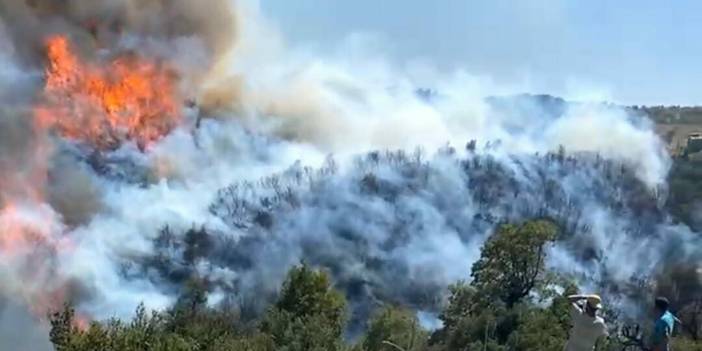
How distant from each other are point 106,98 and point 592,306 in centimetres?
8389

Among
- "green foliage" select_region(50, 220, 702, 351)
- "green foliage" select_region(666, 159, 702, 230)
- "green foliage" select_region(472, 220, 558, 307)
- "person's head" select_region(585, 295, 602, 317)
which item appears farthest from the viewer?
"green foliage" select_region(666, 159, 702, 230)

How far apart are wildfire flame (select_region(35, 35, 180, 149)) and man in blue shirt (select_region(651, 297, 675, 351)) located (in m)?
67.8

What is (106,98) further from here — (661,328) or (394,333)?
(661,328)

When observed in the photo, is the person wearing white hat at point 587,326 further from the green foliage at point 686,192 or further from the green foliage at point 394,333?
the green foliage at point 686,192

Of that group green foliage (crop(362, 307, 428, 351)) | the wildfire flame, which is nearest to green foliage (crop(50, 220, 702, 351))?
green foliage (crop(362, 307, 428, 351))

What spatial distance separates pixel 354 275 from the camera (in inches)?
7347

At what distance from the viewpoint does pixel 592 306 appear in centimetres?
1395

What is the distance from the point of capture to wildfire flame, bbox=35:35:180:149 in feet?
276

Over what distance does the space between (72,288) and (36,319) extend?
19491mm

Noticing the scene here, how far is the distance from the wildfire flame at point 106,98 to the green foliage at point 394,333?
29.9 m

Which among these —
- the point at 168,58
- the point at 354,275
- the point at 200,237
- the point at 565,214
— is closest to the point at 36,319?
the point at 168,58

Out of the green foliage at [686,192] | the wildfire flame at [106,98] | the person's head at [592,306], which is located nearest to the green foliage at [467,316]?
the wildfire flame at [106,98]

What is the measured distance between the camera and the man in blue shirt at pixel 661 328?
554 inches

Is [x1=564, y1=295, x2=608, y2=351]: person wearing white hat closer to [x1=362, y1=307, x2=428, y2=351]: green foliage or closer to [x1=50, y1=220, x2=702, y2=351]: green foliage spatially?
[x1=50, y1=220, x2=702, y2=351]: green foliage
